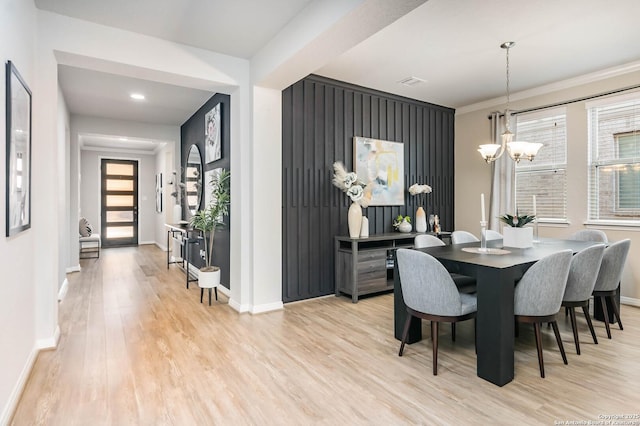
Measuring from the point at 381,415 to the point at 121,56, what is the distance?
3.45 metres

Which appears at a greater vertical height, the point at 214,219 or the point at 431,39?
the point at 431,39

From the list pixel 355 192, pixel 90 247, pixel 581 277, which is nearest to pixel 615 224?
pixel 581 277

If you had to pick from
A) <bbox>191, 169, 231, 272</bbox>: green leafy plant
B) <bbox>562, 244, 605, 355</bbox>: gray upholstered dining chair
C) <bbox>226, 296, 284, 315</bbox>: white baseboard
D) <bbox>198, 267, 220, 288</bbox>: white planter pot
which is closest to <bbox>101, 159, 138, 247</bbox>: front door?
<bbox>191, 169, 231, 272</bbox>: green leafy plant

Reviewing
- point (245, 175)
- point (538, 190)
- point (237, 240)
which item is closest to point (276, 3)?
point (245, 175)

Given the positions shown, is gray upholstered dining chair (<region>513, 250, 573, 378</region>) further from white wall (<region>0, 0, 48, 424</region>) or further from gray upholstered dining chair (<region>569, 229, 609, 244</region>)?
white wall (<region>0, 0, 48, 424</region>)

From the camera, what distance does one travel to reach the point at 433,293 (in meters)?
2.47

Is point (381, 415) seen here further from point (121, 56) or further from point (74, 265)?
point (74, 265)

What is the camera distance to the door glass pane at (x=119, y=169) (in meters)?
9.50

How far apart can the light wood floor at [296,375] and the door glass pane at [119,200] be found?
260 inches

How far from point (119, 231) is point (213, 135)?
6.39 meters

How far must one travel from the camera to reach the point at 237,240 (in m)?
3.98

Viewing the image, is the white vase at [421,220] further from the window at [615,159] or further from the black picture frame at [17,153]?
the black picture frame at [17,153]

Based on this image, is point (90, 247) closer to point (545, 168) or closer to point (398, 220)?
point (398, 220)

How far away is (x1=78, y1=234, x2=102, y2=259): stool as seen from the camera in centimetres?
748
